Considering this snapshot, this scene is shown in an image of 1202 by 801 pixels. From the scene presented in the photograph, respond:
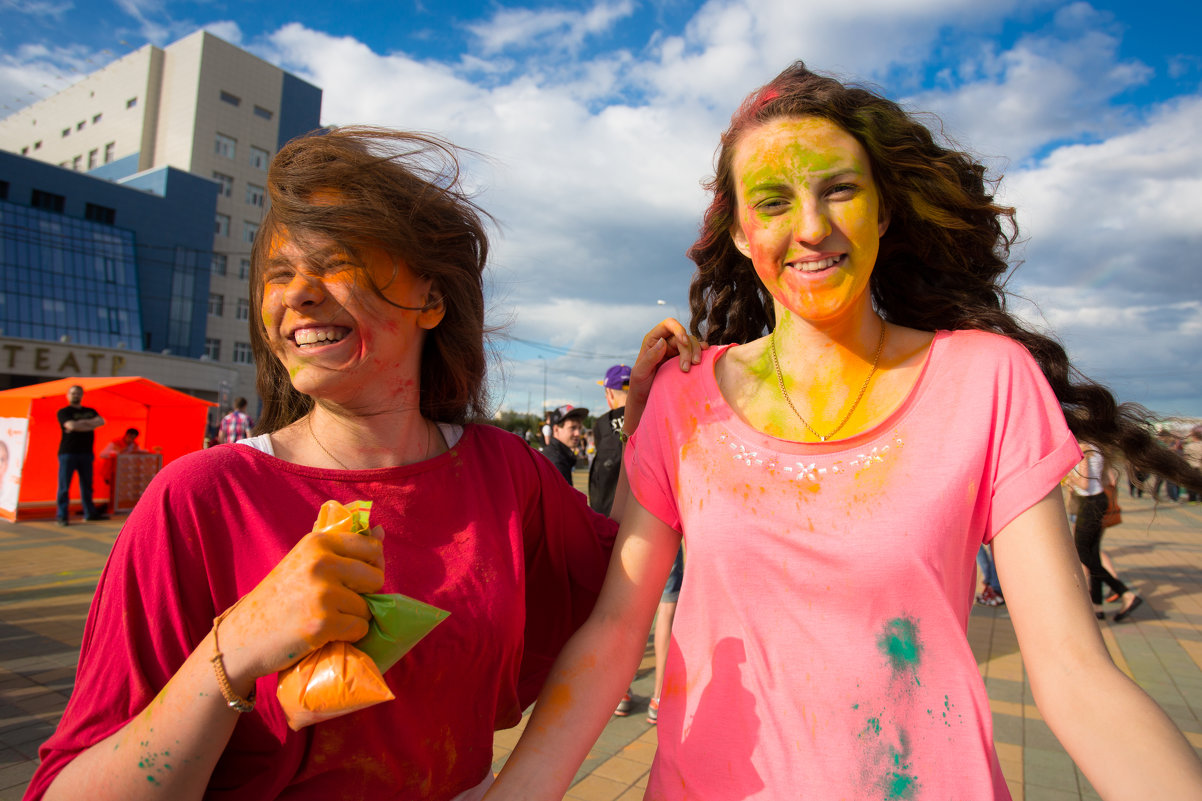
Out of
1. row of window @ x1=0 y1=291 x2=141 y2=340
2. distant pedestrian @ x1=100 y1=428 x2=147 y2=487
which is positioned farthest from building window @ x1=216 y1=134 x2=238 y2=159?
distant pedestrian @ x1=100 y1=428 x2=147 y2=487

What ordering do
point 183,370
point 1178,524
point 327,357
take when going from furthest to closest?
point 183,370, point 1178,524, point 327,357

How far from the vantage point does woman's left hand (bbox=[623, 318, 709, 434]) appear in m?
1.71

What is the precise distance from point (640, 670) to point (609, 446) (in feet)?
5.12

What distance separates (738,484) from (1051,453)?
54 cm

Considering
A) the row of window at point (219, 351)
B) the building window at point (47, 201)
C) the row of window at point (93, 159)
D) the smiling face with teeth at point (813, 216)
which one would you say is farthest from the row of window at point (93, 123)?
the smiling face with teeth at point (813, 216)

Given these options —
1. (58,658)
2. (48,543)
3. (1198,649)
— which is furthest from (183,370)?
(1198,649)

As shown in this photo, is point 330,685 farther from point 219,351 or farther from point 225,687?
point 219,351

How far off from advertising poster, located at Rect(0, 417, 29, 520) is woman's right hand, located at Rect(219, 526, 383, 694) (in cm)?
1162

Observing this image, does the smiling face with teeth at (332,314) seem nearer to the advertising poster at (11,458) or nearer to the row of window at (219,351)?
the advertising poster at (11,458)

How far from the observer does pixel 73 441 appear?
382 inches

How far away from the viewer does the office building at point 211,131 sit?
136 feet

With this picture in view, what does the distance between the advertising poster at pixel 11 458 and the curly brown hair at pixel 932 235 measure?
38.8 ft

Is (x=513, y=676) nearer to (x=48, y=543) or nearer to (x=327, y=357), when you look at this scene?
(x=327, y=357)

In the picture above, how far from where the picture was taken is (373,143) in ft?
5.00
